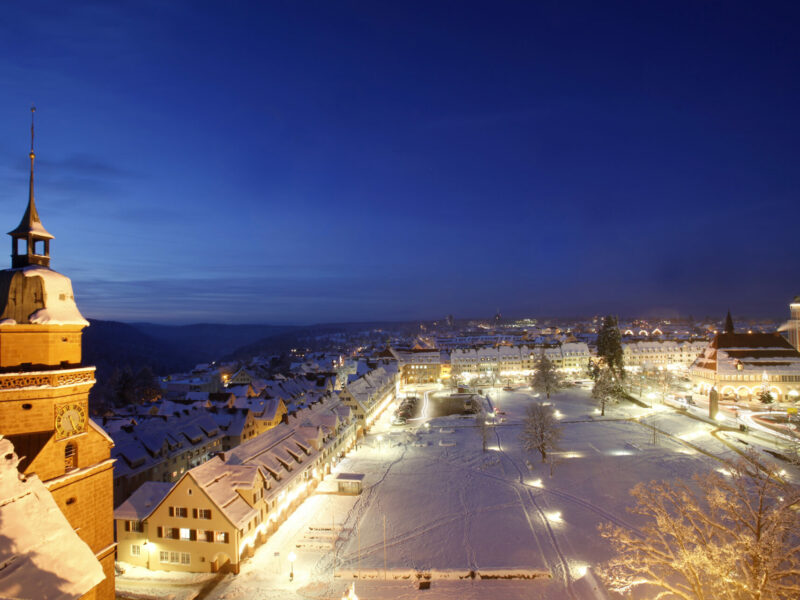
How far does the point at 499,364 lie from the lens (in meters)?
93.6

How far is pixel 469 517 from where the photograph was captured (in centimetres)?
2661

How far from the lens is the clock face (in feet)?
41.7

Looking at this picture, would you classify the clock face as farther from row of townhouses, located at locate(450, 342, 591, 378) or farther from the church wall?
row of townhouses, located at locate(450, 342, 591, 378)

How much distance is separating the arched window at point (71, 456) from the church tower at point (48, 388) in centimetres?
2

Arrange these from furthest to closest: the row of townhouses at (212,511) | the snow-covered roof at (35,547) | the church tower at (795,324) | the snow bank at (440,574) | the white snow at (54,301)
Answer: the church tower at (795,324), the row of townhouses at (212,511), the snow bank at (440,574), the white snow at (54,301), the snow-covered roof at (35,547)

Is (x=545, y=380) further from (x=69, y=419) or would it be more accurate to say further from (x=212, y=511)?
(x=69, y=419)

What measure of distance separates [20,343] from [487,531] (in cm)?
2314

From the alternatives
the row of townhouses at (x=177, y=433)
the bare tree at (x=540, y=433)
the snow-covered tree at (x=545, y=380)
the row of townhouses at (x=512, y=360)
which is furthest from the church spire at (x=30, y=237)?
the row of townhouses at (x=512, y=360)

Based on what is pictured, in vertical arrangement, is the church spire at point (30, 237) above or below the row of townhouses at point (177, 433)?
above

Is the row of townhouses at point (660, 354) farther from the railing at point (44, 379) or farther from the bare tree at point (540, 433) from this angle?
the railing at point (44, 379)

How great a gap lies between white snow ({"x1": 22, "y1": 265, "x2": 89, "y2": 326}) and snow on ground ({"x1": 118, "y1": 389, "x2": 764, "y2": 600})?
14.3 meters

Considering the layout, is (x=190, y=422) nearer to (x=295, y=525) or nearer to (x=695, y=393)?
(x=295, y=525)

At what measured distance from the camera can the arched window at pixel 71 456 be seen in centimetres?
1309

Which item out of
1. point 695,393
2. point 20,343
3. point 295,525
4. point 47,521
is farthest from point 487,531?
point 695,393
